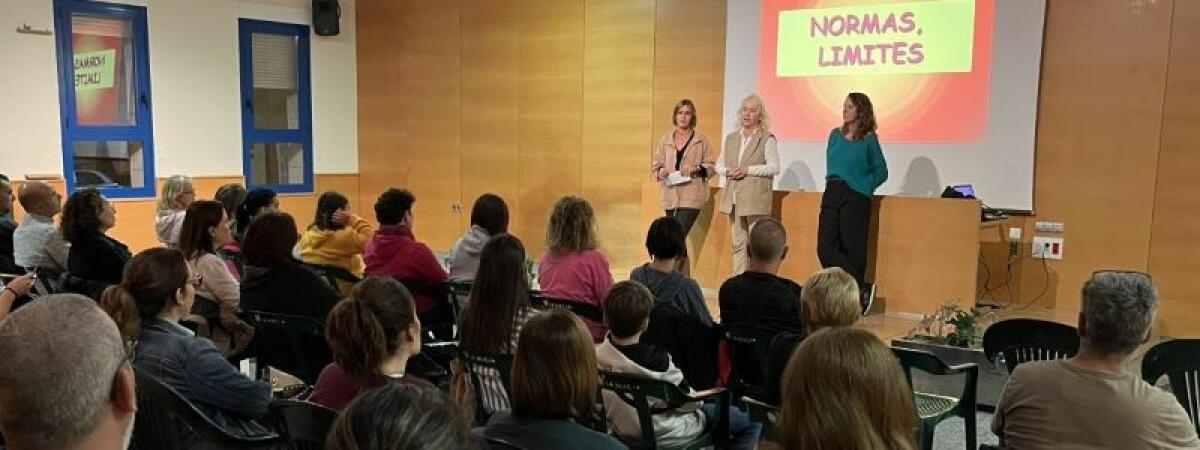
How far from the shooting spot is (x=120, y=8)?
335 inches

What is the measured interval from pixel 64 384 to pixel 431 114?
29.0ft

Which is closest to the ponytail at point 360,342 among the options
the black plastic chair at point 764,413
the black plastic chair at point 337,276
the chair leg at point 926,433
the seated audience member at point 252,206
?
the black plastic chair at point 764,413

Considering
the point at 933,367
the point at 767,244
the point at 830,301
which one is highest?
the point at 767,244

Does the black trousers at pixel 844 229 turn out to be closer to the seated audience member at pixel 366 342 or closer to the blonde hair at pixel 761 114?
the blonde hair at pixel 761 114

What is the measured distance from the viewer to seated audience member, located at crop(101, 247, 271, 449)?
2.58 meters

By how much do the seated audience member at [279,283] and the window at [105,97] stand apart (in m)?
5.79

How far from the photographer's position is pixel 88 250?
4.05 m

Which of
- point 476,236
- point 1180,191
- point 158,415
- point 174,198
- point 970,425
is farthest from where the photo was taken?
point 1180,191

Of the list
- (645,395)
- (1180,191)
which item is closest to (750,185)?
(1180,191)

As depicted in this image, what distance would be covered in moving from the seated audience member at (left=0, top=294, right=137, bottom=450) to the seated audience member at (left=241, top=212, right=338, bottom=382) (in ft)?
7.99

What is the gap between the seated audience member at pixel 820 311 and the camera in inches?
112

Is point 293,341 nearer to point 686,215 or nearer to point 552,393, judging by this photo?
point 552,393

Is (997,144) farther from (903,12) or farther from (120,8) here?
(120,8)

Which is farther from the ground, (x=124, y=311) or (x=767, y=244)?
(x=767, y=244)
